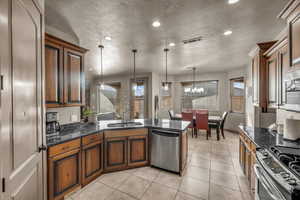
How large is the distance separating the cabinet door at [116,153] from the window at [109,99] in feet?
17.0

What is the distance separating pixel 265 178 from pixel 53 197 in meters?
2.45

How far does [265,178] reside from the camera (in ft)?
3.96

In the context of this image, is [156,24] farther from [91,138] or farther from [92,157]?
[92,157]

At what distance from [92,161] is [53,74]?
1.56 m

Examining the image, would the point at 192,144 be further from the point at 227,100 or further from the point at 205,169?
the point at 227,100

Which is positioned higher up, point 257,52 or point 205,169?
point 257,52

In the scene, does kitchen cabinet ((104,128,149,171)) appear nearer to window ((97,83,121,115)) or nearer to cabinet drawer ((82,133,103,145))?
cabinet drawer ((82,133,103,145))

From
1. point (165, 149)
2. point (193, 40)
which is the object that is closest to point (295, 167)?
point (165, 149)

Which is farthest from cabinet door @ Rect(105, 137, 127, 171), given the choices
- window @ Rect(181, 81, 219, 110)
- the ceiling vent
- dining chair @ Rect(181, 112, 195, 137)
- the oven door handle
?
window @ Rect(181, 81, 219, 110)

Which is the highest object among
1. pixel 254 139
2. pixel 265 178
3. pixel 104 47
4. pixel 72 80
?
pixel 104 47

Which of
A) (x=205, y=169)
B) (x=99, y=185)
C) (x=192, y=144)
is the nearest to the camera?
(x=99, y=185)

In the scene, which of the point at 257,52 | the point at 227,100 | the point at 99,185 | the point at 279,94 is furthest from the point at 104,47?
the point at 227,100

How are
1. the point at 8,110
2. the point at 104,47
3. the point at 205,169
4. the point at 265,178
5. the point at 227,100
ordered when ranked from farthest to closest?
the point at 227,100
the point at 104,47
the point at 205,169
the point at 265,178
the point at 8,110

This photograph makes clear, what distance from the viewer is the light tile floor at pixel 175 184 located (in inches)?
75.9
